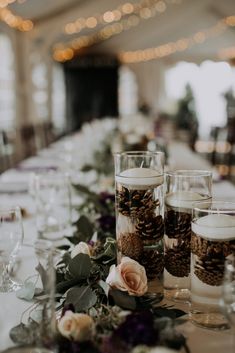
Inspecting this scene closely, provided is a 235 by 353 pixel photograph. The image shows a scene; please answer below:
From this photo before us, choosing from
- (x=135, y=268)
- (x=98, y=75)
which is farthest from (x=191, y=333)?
(x=98, y=75)

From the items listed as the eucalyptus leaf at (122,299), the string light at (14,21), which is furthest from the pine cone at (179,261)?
the string light at (14,21)

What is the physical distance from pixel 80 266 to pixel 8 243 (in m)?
0.25

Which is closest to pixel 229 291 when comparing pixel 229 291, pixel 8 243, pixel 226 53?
pixel 229 291

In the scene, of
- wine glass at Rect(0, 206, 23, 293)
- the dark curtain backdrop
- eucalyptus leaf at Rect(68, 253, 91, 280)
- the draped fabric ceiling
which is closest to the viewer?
eucalyptus leaf at Rect(68, 253, 91, 280)

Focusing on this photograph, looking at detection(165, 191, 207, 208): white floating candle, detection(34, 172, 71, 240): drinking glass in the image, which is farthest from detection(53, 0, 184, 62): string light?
detection(165, 191, 207, 208): white floating candle

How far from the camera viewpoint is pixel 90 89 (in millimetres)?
15344

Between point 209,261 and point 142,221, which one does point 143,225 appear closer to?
point 142,221

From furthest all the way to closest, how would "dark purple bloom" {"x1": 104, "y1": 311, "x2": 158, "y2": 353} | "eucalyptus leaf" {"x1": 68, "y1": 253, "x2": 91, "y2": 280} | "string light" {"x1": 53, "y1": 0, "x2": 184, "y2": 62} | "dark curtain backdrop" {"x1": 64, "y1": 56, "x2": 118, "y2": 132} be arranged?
"dark curtain backdrop" {"x1": 64, "y1": 56, "x2": 118, "y2": 132}
"string light" {"x1": 53, "y1": 0, "x2": 184, "y2": 62}
"eucalyptus leaf" {"x1": 68, "y1": 253, "x2": 91, "y2": 280}
"dark purple bloom" {"x1": 104, "y1": 311, "x2": 158, "y2": 353}

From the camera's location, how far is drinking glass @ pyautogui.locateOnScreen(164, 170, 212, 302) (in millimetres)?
1104

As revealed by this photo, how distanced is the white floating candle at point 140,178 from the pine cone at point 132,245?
0.34ft

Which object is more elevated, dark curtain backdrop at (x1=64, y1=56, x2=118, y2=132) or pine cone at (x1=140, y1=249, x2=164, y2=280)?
dark curtain backdrop at (x1=64, y1=56, x2=118, y2=132)

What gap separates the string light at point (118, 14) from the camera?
27.9 feet

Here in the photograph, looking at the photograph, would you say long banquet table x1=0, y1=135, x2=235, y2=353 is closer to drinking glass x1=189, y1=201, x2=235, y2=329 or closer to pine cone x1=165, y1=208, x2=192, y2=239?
drinking glass x1=189, y1=201, x2=235, y2=329

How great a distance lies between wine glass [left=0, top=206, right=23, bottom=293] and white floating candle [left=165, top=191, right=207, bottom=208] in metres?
0.38
